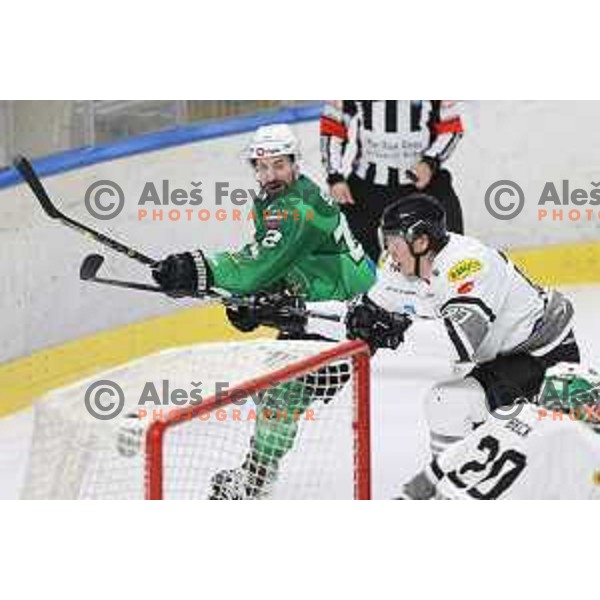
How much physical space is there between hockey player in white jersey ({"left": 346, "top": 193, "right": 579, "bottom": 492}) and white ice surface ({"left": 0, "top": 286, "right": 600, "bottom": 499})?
0.11ft

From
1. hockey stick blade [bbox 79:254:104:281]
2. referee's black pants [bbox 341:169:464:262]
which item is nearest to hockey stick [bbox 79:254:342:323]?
hockey stick blade [bbox 79:254:104:281]

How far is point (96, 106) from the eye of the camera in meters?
3.88

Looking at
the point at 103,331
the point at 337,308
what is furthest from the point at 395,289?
the point at 103,331

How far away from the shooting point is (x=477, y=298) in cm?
397

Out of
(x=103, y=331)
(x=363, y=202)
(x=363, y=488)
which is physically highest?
(x=363, y=202)

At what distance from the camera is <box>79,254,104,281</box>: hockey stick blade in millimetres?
3887

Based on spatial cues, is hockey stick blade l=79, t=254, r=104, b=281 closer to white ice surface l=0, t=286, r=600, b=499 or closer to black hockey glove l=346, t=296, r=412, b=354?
white ice surface l=0, t=286, r=600, b=499

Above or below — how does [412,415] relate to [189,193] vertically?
below

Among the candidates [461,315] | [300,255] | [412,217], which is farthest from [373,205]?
[461,315]

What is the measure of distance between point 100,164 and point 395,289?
744 millimetres

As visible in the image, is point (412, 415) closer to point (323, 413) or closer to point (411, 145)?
point (323, 413)

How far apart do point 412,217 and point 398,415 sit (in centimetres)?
46

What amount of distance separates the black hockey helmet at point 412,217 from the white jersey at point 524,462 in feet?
1.57

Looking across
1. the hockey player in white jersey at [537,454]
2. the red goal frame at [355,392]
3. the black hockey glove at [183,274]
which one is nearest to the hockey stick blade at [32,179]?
the black hockey glove at [183,274]
